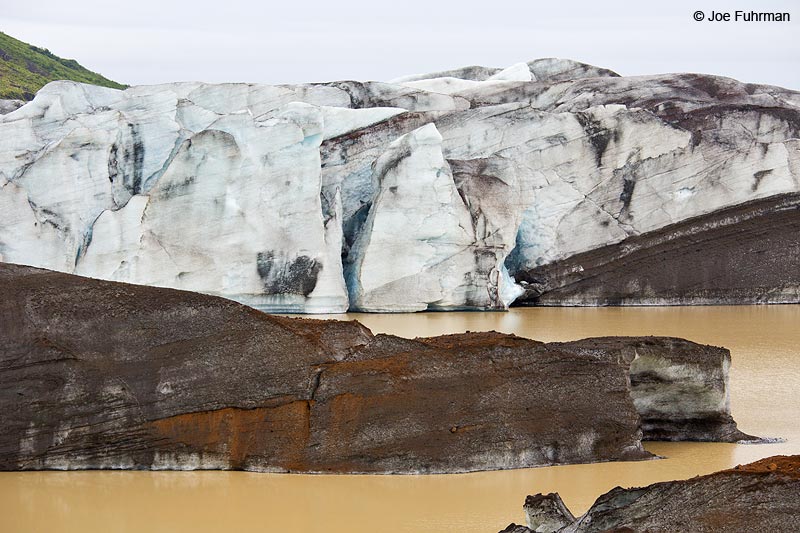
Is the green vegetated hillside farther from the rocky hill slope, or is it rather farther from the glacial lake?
the glacial lake

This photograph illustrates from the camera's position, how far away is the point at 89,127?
20703mm

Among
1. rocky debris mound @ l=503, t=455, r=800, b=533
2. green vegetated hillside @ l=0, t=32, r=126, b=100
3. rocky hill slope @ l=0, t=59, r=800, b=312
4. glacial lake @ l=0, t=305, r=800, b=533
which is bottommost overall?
glacial lake @ l=0, t=305, r=800, b=533

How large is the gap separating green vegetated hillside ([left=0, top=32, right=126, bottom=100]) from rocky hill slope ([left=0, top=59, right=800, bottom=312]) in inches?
595

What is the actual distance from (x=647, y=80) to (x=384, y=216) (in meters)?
9.62

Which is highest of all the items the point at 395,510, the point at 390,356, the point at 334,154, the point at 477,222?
the point at 334,154

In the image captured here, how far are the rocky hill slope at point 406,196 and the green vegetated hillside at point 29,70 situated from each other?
15102 mm

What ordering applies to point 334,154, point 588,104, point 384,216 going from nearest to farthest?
1. point 384,216
2. point 334,154
3. point 588,104

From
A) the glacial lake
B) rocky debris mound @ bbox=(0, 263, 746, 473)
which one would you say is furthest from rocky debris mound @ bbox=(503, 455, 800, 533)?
rocky debris mound @ bbox=(0, 263, 746, 473)

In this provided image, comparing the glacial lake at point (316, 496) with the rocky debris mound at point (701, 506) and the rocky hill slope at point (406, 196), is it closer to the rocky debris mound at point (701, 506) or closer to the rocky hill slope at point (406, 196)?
the rocky debris mound at point (701, 506)

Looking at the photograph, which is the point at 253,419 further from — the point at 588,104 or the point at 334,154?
Answer: the point at 588,104

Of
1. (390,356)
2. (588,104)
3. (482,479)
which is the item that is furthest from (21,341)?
(588,104)

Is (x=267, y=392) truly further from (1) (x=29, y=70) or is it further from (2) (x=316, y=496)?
(1) (x=29, y=70)

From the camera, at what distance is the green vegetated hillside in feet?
119

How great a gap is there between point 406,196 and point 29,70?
25694mm
